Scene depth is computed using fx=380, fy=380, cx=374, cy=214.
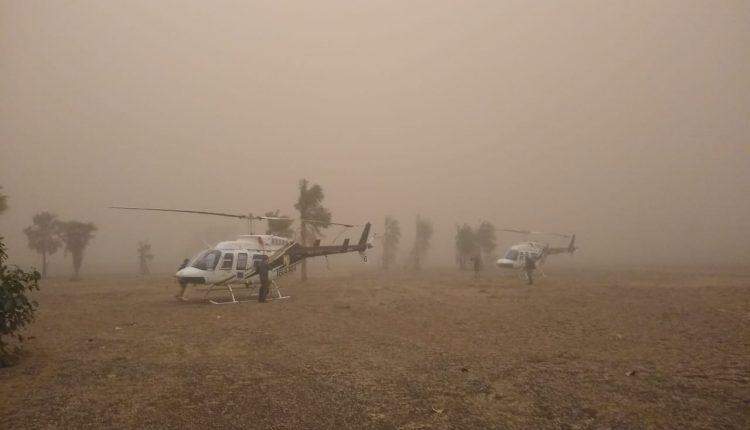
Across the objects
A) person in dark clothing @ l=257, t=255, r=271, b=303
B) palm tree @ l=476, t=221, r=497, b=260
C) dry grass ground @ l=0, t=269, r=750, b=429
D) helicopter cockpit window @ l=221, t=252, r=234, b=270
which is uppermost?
palm tree @ l=476, t=221, r=497, b=260

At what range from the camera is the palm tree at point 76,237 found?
44188 mm

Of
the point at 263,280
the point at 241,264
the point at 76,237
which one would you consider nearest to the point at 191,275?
the point at 241,264

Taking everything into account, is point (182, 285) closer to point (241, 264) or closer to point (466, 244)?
point (241, 264)

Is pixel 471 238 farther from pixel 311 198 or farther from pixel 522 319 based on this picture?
pixel 522 319

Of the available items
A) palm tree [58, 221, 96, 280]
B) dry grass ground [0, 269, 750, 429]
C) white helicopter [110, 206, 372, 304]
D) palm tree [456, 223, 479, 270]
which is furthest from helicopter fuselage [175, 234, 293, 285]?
palm tree [456, 223, 479, 270]

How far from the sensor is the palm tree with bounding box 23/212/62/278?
4569 centimetres

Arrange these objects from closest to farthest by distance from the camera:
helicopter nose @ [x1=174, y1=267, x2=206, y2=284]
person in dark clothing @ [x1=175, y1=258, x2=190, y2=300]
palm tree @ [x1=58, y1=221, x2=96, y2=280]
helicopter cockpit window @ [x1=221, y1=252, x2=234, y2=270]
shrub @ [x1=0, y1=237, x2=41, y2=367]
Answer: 1. shrub @ [x1=0, y1=237, x2=41, y2=367]
2. helicopter nose @ [x1=174, y1=267, x2=206, y2=284]
3. person in dark clothing @ [x1=175, y1=258, x2=190, y2=300]
4. helicopter cockpit window @ [x1=221, y1=252, x2=234, y2=270]
5. palm tree @ [x1=58, y1=221, x2=96, y2=280]

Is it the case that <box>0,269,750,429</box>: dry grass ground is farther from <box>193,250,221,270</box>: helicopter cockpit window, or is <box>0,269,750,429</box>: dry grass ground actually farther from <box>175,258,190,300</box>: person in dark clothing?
<box>193,250,221,270</box>: helicopter cockpit window

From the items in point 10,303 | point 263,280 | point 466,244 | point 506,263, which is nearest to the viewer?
point 10,303

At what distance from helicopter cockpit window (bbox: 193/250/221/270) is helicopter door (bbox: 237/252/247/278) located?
40.5 inches

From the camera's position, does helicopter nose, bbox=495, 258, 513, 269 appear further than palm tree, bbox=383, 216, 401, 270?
No

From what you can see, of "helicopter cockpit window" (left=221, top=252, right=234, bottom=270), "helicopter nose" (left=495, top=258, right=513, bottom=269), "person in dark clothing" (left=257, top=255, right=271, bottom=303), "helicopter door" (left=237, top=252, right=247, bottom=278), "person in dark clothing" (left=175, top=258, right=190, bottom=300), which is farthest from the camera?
"helicopter nose" (left=495, top=258, right=513, bottom=269)

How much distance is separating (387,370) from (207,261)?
12.9 m

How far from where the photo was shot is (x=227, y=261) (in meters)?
18.5
